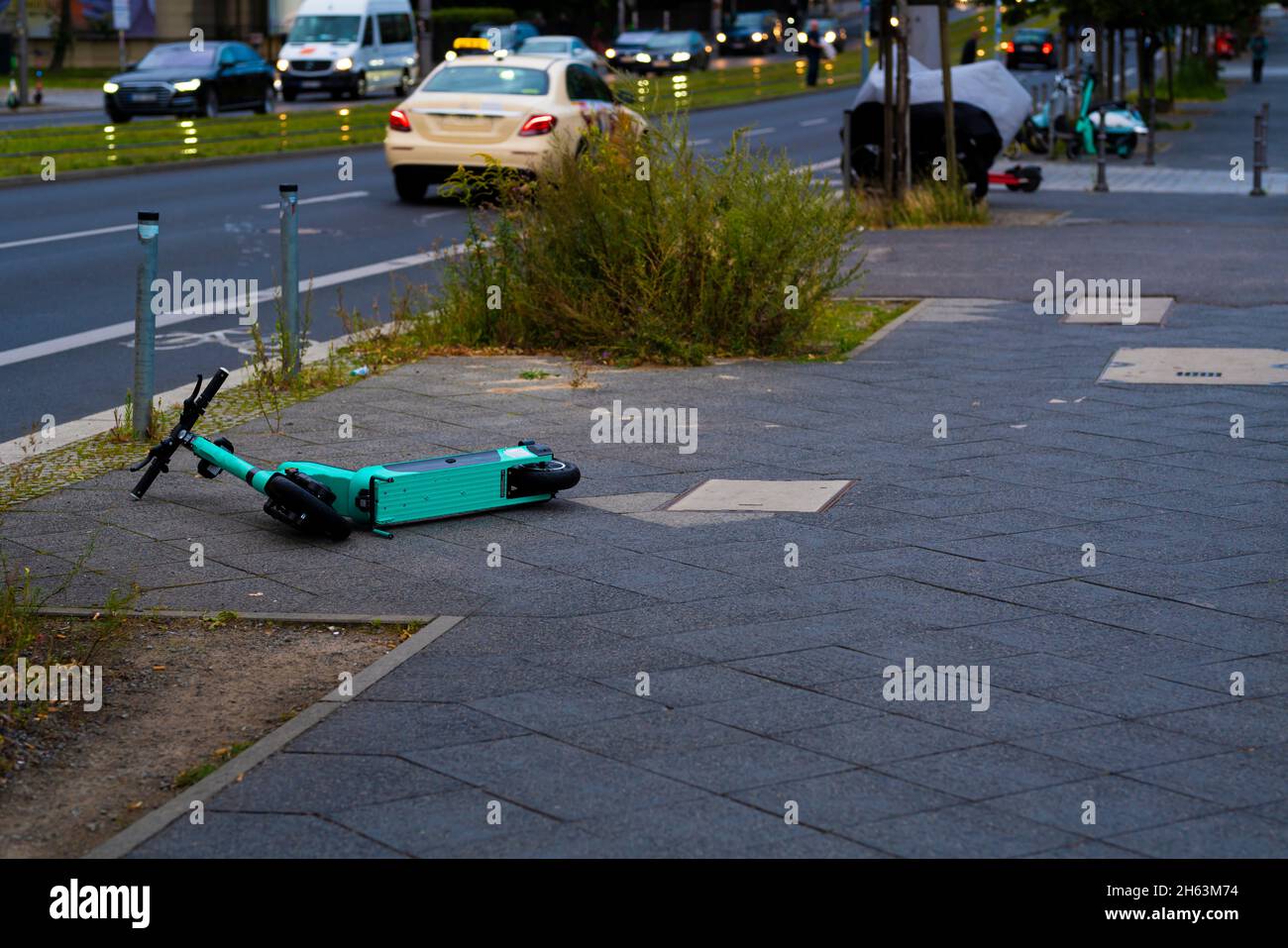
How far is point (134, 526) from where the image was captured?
7.50 metres

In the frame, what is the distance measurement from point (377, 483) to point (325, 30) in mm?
41086

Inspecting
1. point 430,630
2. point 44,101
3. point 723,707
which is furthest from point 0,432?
point 44,101

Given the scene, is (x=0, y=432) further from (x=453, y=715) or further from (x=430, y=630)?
(x=453, y=715)

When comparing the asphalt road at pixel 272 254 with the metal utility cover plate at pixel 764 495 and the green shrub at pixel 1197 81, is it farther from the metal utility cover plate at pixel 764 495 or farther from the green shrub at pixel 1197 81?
the green shrub at pixel 1197 81

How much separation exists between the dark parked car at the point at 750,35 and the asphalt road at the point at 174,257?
49924 mm

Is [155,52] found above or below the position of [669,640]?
above

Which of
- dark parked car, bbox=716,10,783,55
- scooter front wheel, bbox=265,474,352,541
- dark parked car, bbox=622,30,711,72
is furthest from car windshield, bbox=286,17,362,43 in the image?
scooter front wheel, bbox=265,474,352,541

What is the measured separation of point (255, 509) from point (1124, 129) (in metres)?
26.7

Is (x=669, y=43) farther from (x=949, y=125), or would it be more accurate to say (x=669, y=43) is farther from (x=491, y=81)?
(x=949, y=125)

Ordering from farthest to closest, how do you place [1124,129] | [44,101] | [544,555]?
1. [44,101]
2. [1124,129]
3. [544,555]

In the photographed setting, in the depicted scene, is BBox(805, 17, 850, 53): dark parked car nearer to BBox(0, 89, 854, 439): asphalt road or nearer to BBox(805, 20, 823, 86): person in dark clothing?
BBox(805, 20, 823, 86): person in dark clothing

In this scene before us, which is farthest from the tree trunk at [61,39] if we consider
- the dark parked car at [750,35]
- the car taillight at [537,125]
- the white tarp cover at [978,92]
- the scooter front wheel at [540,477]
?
the scooter front wheel at [540,477]

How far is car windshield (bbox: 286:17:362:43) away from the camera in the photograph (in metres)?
46.0

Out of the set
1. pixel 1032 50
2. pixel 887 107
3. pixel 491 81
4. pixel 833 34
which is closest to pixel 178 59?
pixel 491 81
